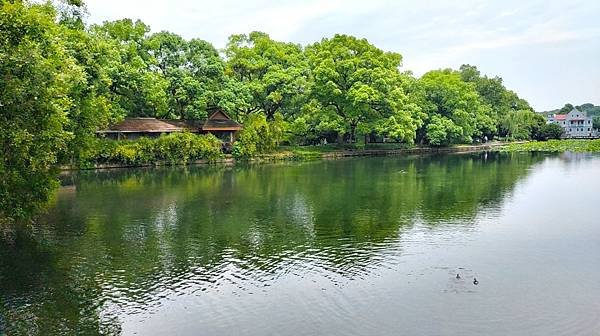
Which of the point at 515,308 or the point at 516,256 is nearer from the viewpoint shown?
the point at 515,308

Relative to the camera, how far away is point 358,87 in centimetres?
6147

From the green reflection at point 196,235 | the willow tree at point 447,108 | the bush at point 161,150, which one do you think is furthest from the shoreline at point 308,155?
the green reflection at point 196,235

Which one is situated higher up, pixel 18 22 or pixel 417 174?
pixel 18 22

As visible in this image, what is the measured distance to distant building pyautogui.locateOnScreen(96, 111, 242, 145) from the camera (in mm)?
50922

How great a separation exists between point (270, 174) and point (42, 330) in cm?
3191

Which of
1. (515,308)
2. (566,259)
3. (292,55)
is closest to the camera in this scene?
(515,308)

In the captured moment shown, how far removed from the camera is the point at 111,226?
22.9 meters

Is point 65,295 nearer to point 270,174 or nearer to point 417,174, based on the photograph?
point 270,174

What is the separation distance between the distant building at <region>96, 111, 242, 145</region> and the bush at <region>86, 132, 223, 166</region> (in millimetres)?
1881

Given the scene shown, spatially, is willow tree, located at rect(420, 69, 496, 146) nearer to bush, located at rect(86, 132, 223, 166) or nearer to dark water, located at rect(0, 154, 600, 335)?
bush, located at rect(86, 132, 223, 166)

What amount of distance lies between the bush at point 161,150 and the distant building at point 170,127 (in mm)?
1881

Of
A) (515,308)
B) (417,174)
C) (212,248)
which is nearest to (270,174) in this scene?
(417,174)

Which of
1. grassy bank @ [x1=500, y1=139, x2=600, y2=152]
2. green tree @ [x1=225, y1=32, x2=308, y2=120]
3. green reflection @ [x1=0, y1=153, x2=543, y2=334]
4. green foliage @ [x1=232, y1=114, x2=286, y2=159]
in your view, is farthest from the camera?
grassy bank @ [x1=500, y1=139, x2=600, y2=152]

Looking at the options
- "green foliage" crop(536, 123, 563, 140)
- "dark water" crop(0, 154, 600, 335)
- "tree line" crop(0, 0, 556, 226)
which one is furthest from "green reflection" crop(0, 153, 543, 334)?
"green foliage" crop(536, 123, 563, 140)
